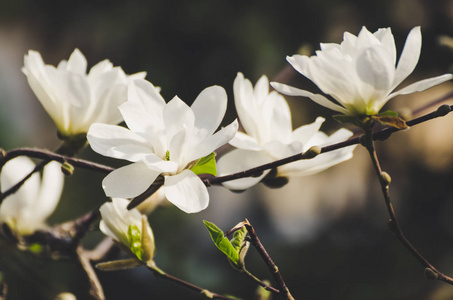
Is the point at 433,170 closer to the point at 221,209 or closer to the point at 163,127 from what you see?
the point at 221,209

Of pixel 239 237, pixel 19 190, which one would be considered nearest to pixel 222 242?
pixel 239 237

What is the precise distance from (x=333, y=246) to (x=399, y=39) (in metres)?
0.71

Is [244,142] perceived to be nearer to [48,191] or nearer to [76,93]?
[76,93]

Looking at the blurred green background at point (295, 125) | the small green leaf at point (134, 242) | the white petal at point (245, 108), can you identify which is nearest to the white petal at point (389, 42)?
the white petal at point (245, 108)

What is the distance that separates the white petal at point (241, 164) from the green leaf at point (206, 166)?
40mm

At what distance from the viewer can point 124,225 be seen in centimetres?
35

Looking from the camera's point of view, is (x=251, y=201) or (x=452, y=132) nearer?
(x=452, y=132)

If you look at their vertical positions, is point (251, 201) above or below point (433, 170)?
below

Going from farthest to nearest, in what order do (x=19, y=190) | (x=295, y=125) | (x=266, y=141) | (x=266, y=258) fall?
(x=295, y=125), (x=19, y=190), (x=266, y=141), (x=266, y=258)

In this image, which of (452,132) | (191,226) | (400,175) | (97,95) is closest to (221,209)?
(191,226)

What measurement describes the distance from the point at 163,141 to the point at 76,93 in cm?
10

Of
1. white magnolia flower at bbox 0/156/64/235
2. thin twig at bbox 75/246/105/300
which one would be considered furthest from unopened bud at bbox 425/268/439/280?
white magnolia flower at bbox 0/156/64/235

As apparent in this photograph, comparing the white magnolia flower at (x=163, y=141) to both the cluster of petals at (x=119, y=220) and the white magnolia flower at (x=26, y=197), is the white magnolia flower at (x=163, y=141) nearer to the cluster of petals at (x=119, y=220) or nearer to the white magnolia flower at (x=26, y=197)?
the cluster of petals at (x=119, y=220)

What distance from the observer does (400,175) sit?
1704 millimetres
